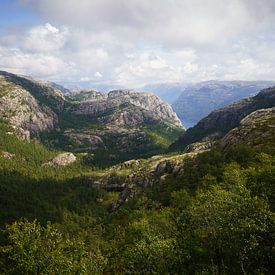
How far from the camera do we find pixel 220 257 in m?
69.5

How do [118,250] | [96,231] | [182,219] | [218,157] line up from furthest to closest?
[218,157] → [96,231] → [118,250] → [182,219]

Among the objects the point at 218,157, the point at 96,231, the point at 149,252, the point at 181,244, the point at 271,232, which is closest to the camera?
the point at 271,232

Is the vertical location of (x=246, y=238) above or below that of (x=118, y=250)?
above

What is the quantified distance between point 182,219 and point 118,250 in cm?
3193

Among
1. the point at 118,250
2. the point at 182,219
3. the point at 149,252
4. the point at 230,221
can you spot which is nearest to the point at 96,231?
the point at 118,250

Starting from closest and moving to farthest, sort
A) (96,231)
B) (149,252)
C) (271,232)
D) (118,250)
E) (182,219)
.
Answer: (271,232)
(149,252)
(182,219)
(118,250)
(96,231)

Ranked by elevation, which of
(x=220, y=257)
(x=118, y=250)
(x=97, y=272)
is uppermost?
(x=220, y=257)

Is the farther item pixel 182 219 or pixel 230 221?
pixel 182 219

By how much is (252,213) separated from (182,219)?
29363 mm

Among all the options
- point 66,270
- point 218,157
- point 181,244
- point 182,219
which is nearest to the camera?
point 66,270

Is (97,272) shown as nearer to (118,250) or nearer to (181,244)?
(181,244)

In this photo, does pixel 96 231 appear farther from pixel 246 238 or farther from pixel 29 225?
pixel 246 238

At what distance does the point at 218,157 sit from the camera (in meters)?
186

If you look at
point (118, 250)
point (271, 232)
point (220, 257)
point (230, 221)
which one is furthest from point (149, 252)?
point (118, 250)
